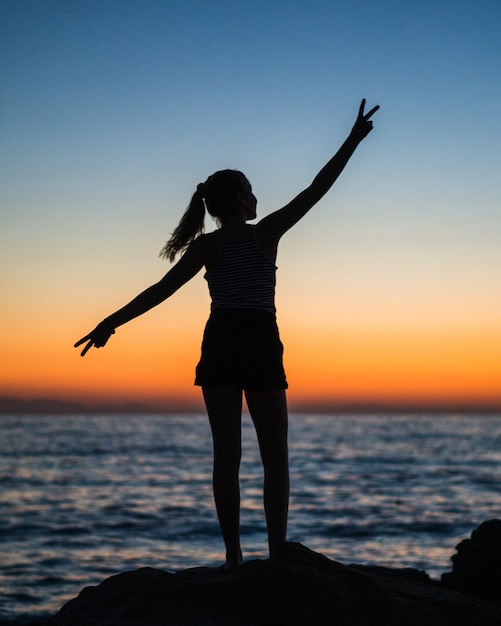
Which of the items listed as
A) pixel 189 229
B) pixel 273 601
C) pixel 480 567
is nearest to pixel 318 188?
pixel 189 229

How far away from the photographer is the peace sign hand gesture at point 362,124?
162 inches

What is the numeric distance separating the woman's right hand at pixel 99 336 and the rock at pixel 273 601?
4.41 feet

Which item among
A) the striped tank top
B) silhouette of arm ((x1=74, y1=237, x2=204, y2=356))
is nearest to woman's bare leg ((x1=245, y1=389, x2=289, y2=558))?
the striped tank top

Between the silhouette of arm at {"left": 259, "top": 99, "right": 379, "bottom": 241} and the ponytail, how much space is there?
1.55 feet

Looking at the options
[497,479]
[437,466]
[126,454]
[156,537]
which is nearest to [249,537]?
[156,537]

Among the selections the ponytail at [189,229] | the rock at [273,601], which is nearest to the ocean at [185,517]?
the rock at [273,601]

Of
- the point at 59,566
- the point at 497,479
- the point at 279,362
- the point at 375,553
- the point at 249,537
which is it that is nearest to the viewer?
the point at 279,362

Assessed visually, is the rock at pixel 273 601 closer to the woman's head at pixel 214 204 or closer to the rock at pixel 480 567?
the woman's head at pixel 214 204

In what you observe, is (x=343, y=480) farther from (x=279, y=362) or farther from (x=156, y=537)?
(x=279, y=362)

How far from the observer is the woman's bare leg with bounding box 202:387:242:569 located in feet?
13.6

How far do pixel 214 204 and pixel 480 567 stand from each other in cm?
408

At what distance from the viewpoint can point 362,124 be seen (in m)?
4.14

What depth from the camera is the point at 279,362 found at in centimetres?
412

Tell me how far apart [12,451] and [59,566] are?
3275 cm
